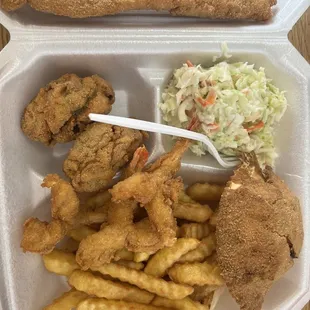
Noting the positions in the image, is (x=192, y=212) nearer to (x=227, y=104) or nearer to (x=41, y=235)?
(x=227, y=104)

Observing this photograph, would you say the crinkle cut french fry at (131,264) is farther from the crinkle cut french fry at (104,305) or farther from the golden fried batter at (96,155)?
the golden fried batter at (96,155)

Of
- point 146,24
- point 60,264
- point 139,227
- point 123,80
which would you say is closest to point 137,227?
point 139,227

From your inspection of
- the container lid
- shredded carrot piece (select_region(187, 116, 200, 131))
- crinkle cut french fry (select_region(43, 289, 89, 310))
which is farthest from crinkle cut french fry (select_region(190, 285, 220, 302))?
the container lid

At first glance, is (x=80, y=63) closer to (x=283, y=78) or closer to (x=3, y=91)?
(x=3, y=91)

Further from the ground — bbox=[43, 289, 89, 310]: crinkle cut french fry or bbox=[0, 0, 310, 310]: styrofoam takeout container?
bbox=[0, 0, 310, 310]: styrofoam takeout container

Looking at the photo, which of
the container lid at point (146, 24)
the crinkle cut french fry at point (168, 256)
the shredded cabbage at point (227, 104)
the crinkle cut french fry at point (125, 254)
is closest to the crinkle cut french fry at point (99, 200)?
the crinkle cut french fry at point (125, 254)

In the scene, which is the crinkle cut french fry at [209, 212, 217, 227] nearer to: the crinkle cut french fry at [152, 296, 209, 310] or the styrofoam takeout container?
the styrofoam takeout container
